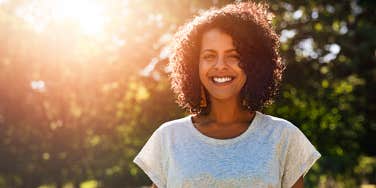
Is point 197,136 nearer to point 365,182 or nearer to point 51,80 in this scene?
point 365,182

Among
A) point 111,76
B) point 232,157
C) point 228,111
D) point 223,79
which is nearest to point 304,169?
point 232,157

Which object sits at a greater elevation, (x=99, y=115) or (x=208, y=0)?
(x=208, y=0)

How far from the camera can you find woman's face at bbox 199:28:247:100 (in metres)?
3.12

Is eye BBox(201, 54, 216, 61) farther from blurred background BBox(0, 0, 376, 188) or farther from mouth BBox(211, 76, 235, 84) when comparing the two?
blurred background BBox(0, 0, 376, 188)

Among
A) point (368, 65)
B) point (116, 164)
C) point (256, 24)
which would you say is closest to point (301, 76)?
point (368, 65)

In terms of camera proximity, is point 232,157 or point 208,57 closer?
point 232,157

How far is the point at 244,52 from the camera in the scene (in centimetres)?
314

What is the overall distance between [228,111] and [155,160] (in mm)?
422

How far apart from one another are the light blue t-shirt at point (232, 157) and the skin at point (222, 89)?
63 millimetres

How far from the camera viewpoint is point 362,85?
1642cm

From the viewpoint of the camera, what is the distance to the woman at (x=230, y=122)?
3029 mm

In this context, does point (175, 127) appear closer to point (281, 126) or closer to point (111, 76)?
point (281, 126)

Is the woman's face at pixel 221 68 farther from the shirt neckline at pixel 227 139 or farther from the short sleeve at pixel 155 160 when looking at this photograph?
the short sleeve at pixel 155 160

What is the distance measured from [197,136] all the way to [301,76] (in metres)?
12.5
